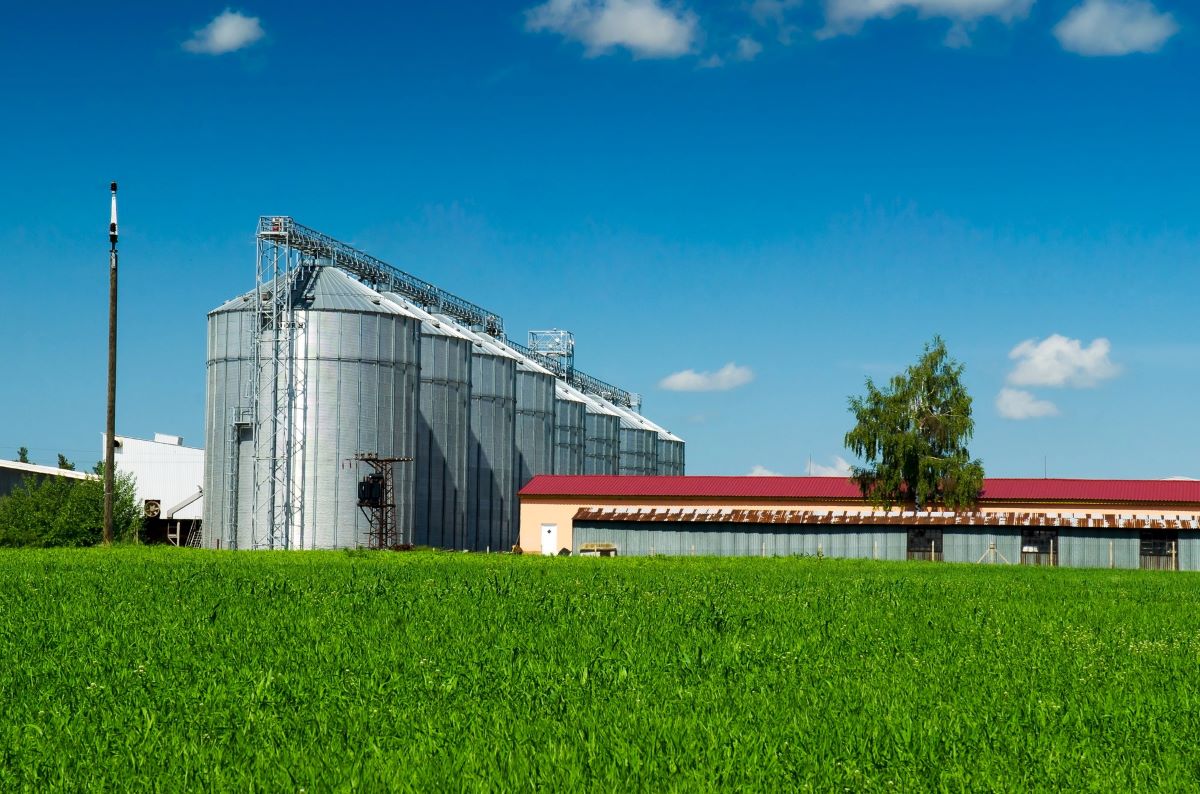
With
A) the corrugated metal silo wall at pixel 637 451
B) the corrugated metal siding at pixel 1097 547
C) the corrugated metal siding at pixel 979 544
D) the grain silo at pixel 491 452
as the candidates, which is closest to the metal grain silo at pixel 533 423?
the grain silo at pixel 491 452

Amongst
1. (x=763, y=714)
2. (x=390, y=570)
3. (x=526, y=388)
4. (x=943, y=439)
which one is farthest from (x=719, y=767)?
(x=526, y=388)

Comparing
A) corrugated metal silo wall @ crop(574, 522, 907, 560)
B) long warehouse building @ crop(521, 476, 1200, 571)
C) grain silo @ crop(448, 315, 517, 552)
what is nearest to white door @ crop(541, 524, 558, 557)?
long warehouse building @ crop(521, 476, 1200, 571)

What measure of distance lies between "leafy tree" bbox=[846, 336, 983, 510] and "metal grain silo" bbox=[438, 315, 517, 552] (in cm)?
2139

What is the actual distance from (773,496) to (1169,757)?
5991 centimetres

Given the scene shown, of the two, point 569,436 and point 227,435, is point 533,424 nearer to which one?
point 569,436

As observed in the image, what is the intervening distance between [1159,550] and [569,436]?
142 ft

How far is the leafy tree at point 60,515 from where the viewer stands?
225ft

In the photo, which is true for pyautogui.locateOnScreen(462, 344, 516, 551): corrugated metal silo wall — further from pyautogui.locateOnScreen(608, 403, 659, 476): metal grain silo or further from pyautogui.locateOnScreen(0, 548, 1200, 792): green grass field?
pyautogui.locateOnScreen(0, 548, 1200, 792): green grass field

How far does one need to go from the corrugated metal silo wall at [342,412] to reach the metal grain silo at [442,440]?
157 inches

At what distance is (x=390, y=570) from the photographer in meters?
37.1

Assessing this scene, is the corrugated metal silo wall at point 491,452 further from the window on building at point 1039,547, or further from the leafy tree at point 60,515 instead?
the window on building at point 1039,547

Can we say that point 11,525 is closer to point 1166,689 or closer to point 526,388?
point 526,388

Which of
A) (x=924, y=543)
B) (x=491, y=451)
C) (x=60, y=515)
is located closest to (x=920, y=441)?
(x=924, y=543)

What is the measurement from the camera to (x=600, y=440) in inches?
4033
